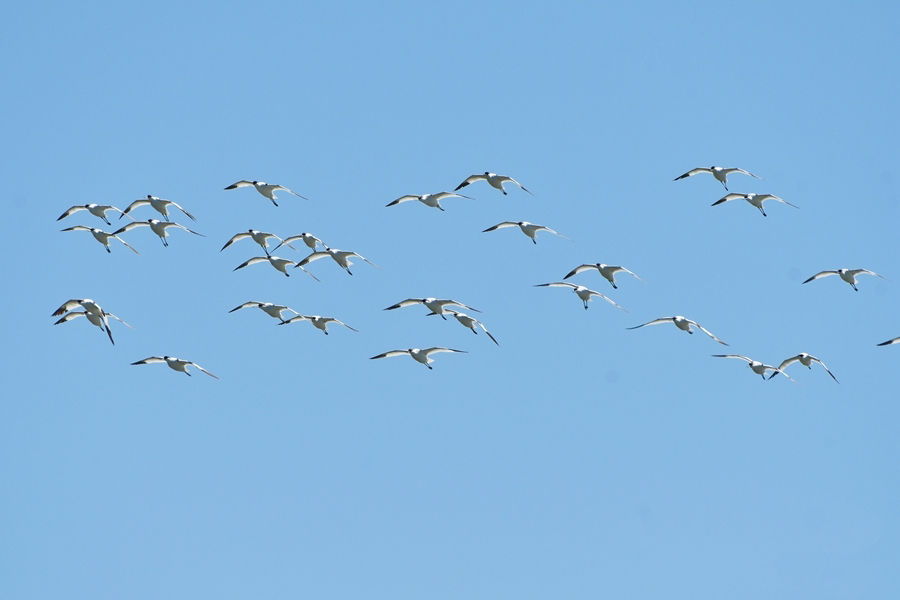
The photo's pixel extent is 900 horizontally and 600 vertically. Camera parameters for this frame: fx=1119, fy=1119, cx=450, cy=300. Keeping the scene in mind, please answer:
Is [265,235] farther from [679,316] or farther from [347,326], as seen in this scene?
[679,316]

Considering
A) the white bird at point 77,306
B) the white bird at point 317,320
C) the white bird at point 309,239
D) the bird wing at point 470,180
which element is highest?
the bird wing at point 470,180

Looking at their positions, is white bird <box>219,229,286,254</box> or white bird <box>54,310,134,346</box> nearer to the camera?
white bird <box>54,310,134,346</box>

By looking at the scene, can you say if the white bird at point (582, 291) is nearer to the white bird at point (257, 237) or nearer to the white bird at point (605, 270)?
the white bird at point (605, 270)

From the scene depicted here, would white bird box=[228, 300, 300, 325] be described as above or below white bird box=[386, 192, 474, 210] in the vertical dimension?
below

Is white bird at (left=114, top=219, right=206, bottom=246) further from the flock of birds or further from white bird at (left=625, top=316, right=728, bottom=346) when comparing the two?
white bird at (left=625, top=316, right=728, bottom=346)

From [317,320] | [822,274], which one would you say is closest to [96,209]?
[317,320]

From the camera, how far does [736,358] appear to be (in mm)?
47250

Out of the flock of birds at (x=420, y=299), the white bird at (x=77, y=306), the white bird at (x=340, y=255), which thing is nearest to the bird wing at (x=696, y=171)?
the flock of birds at (x=420, y=299)

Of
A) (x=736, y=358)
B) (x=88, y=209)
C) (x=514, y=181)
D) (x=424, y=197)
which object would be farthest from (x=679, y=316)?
(x=88, y=209)

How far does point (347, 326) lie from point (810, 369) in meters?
19.5

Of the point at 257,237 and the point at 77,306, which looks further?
the point at 257,237

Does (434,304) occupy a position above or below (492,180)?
below

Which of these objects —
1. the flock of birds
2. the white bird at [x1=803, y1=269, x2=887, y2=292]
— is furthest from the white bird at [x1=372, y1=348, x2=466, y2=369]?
the white bird at [x1=803, y1=269, x2=887, y2=292]

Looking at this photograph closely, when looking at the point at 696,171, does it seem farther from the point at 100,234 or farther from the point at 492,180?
the point at 100,234
